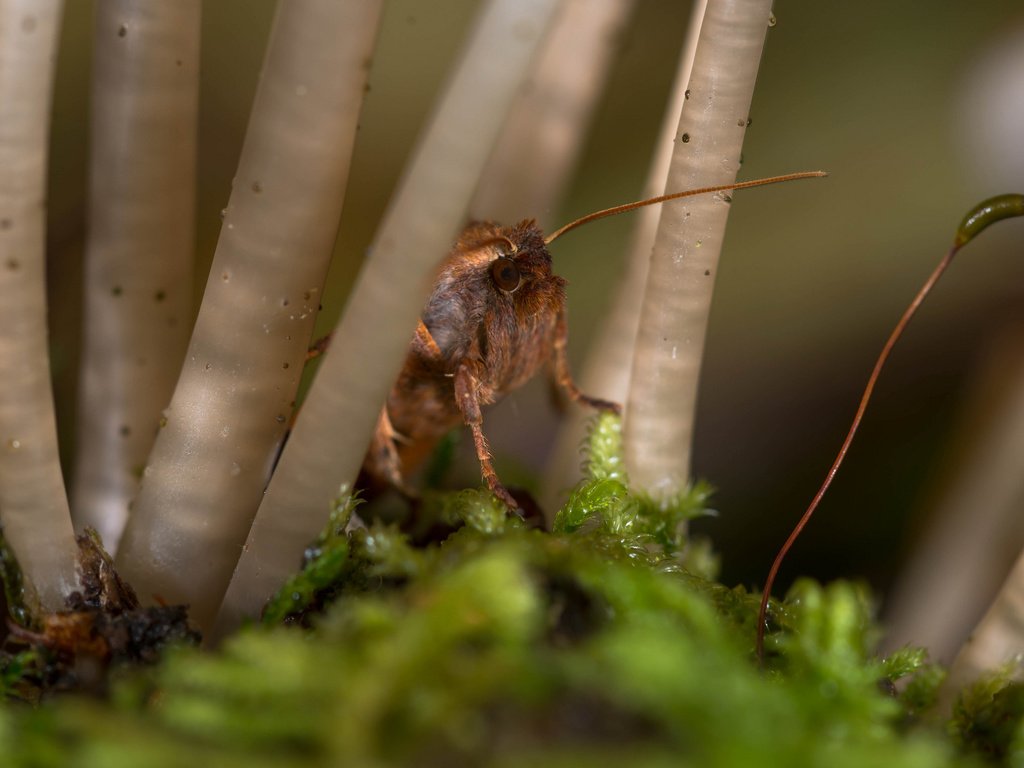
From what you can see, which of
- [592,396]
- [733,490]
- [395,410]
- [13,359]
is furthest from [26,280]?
[733,490]

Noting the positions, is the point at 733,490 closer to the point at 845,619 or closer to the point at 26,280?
the point at 845,619

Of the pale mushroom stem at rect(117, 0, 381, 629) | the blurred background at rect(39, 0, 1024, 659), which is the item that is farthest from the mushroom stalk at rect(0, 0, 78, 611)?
the blurred background at rect(39, 0, 1024, 659)

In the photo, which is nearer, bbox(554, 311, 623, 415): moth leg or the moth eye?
the moth eye

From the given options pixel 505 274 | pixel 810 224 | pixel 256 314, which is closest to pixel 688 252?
pixel 505 274

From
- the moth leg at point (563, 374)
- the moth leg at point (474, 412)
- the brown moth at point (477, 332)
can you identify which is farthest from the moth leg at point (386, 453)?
the moth leg at point (563, 374)

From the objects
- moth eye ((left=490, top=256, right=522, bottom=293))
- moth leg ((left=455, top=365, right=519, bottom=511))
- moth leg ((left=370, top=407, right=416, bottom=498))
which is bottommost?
A: moth leg ((left=370, top=407, right=416, bottom=498))

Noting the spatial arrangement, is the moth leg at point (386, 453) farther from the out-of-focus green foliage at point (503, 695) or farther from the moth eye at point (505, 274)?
the out-of-focus green foliage at point (503, 695)

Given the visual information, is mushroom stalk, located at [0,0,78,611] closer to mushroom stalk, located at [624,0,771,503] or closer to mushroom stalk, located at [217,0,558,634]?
mushroom stalk, located at [217,0,558,634]
